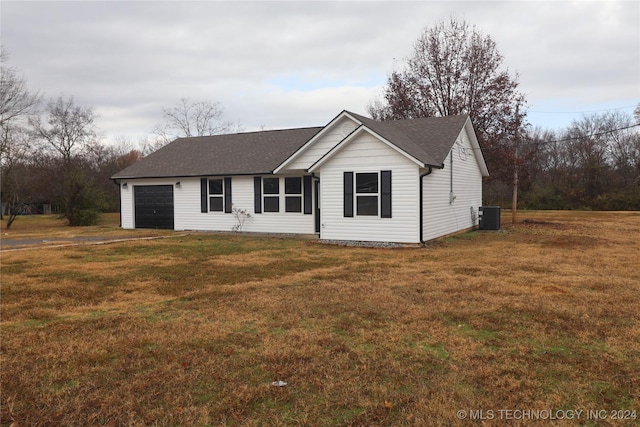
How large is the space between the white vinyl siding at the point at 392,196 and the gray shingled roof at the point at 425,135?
0.42m

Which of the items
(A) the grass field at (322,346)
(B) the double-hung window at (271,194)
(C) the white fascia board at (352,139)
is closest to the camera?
(A) the grass field at (322,346)

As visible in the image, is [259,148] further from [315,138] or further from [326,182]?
[326,182]

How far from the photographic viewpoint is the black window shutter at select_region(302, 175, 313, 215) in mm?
16922

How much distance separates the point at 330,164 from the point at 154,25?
691 cm

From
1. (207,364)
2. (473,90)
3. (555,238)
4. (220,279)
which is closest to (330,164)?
(220,279)

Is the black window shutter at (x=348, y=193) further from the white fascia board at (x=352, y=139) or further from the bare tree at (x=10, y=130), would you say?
the bare tree at (x=10, y=130)

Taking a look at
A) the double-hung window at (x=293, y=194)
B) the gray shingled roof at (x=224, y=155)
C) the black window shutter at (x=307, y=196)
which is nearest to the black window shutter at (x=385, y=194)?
the black window shutter at (x=307, y=196)

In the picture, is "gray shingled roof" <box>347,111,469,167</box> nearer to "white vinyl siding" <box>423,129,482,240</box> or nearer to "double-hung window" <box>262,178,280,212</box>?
"white vinyl siding" <box>423,129,482,240</box>

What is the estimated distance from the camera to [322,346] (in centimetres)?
471

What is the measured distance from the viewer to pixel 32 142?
34312 millimetres

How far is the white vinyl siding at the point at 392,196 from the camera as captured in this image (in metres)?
13.5

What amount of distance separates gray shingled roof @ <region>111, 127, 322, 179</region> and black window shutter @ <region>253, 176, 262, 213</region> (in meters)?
0.40

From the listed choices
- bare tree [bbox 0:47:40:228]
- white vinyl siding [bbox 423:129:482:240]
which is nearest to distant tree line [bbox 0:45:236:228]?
bare tree [bbox 0:47:40:228]

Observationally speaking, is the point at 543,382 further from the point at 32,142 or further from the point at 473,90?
the point at 32,142
